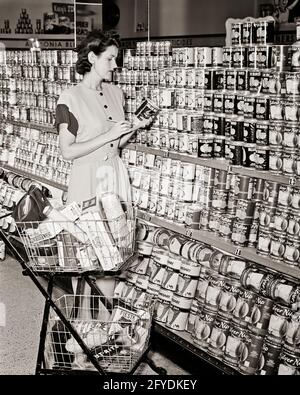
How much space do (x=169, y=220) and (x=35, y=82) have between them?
Answer: 209 cm

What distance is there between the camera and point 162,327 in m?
3.86

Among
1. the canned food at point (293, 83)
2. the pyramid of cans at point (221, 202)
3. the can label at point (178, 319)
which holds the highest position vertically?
the canned food at point (293, 83)

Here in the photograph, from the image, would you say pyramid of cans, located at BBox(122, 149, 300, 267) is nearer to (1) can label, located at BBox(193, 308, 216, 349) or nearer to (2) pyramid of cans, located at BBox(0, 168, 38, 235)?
(1) can label, located at BBox(193, 308, 216, 349)

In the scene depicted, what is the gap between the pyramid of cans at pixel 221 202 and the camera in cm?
309

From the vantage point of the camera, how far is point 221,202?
11.4ft

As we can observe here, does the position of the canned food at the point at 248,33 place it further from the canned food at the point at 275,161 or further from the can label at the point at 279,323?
the can label at the point at 279,323

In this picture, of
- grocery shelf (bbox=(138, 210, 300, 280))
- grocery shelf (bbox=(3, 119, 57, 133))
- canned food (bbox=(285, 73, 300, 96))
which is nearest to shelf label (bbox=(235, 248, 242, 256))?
grocery shelf (bbox=(138, 210, 300, 280))

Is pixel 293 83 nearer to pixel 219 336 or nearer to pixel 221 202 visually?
pixel 221 202

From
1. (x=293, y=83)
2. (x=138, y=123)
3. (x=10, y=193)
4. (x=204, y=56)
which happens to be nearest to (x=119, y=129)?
(x=138, y=123)

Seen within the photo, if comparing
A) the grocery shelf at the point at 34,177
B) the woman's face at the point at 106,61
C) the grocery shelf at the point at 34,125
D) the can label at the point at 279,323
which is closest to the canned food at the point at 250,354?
the can label at the point at 279,323

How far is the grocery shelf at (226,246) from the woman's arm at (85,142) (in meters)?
0.59

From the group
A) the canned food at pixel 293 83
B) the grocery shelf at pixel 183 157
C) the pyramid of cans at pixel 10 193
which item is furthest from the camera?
the pyramid of cans at pixel 10 193

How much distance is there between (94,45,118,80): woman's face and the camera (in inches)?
143

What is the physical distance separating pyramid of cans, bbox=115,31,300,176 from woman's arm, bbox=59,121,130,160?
333 millimetres
